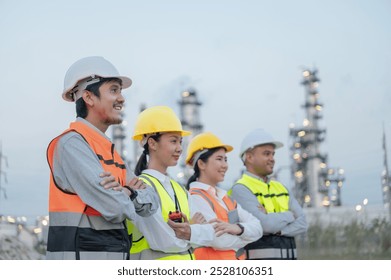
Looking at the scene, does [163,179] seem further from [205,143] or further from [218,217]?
[205,143]

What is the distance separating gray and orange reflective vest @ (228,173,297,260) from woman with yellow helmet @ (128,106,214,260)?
1003mm

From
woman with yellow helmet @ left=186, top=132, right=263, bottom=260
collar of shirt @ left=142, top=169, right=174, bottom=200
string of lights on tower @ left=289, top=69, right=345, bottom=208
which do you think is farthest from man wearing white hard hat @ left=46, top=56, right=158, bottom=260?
string of lights on tower @ left=289, top=69, right=345, bottom=208

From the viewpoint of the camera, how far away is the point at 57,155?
273 centimetres

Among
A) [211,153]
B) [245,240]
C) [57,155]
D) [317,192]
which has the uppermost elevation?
[317,192]

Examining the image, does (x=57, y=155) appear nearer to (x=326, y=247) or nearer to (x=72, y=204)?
(x=72, y=204)

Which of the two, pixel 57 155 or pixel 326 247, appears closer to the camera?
pixel 57 155

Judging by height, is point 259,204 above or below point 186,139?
below

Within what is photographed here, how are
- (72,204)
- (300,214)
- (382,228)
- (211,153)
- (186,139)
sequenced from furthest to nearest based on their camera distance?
1. (186,139)
2. (382,228)
3. (300,214)
4. (211,153)
5. (72,204)

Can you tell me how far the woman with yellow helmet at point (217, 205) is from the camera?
12.2 feet

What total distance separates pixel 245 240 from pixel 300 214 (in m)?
0.89

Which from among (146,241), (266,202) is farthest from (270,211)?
(146,241)

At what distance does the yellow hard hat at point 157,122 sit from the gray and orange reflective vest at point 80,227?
719mm

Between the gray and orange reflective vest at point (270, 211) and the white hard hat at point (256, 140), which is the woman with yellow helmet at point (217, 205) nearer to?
the gray and orange reflective vest at point (270, 211)

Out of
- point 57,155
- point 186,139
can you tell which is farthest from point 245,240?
point 186,139
